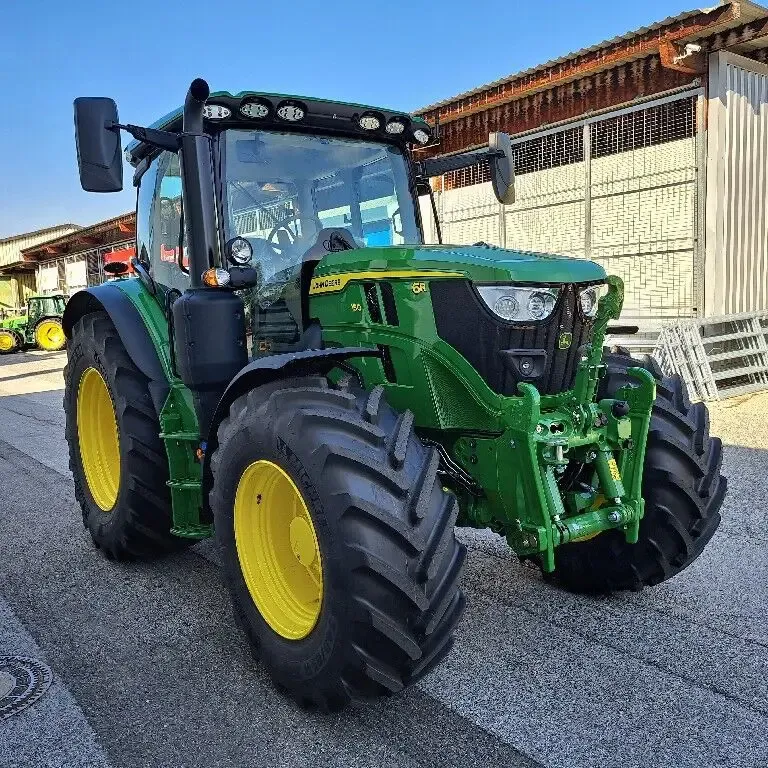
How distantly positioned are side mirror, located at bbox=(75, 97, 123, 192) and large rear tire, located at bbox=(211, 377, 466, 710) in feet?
3.51

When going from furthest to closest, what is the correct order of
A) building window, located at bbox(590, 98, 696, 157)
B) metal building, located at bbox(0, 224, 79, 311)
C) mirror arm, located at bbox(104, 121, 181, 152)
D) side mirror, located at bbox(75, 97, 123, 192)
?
1. metal building, located at bbox(0, 224, 79, 311)
2. building window, located at bbox(590, 98, 696, 157)
3. mirror arm, located at bbox(104, 121, 181, 152)
4. side mirror, located at bbox(75, 97, 123, 192)

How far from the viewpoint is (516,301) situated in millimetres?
2734

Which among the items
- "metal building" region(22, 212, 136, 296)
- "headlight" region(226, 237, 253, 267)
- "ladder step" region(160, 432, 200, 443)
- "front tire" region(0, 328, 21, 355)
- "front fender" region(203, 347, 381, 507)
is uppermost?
"metal building" region(22, 212, 136, 296)

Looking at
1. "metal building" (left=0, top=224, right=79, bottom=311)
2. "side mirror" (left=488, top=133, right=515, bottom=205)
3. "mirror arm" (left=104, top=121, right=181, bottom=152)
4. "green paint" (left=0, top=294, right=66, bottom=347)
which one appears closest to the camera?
"mirror arm" (left=104, top=121, right=181, bottom=152)

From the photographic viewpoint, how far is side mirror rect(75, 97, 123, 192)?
2.91 meters

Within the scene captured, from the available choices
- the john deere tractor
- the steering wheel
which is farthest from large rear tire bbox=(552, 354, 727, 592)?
the steering wheel

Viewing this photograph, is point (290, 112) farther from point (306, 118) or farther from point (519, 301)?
point (519, 301)

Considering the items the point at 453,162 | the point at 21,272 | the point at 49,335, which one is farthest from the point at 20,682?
the point at 21,272

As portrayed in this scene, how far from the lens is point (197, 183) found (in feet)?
10.4

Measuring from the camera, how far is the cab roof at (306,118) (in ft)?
10.6

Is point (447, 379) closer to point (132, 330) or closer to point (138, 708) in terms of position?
point (138, 708)

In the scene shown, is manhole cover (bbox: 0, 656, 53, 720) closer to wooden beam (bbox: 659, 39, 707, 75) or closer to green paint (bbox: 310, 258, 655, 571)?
green paint (bbox: 310, 258, 655, 571)

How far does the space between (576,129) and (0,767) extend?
9.81 meters

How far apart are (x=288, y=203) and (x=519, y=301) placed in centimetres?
129
